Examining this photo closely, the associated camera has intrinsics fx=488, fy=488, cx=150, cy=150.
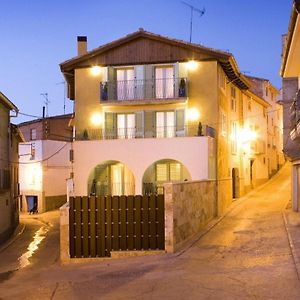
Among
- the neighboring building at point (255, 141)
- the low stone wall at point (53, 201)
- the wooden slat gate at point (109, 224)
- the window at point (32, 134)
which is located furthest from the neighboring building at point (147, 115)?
the window at point (32, 134)

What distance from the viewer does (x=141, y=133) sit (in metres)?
28.8

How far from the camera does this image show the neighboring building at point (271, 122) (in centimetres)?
4844

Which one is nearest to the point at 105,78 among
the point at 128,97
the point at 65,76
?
the point at 128,97

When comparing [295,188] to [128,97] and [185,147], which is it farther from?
[128,97]

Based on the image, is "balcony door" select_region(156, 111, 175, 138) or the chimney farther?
the chimney

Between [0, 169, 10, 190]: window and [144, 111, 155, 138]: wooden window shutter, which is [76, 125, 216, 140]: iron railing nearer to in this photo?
[144, 111, 155, 138]: wooden window shutter

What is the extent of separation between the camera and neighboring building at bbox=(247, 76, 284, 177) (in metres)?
48.4

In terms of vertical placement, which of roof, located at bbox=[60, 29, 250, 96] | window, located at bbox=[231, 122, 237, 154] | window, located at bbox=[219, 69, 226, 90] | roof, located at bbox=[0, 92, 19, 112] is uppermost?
roof, located at bbox=[60, 29, 250, 96]

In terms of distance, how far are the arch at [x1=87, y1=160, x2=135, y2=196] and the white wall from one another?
1.50m

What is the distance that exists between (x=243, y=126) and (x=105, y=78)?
552 inches

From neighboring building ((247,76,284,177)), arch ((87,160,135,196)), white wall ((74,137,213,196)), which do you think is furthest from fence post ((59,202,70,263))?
neighboring building ((247,76,284,177))

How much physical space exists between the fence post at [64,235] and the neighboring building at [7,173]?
34.7 ft

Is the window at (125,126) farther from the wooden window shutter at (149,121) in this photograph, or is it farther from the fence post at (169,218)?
the fence post at (169,218)

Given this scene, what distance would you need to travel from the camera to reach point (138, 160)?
27.5m
